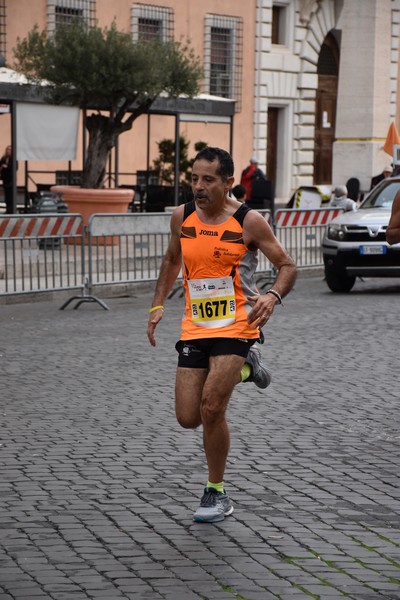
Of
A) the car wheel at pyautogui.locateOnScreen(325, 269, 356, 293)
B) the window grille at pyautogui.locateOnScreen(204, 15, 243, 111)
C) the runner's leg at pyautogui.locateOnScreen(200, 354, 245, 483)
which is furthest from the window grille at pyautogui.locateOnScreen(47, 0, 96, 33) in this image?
the runner's leg at pyautogui.locateOnScreen(200, 354, 245, 483)

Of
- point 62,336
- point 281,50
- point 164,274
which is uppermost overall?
point 281,50

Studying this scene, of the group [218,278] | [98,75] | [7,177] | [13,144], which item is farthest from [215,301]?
[7,177]

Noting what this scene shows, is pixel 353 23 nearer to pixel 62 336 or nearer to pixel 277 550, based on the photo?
pixel 62 336

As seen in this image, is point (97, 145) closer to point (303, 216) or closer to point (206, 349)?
point (303, 216)

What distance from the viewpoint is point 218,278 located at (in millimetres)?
6383

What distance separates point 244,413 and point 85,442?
154 cm

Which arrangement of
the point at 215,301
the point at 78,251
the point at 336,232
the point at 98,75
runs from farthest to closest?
the point at 98,75
the point at 336,232
the point at 78,251
the point at 215,301

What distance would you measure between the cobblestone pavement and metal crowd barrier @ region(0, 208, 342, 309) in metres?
3.76

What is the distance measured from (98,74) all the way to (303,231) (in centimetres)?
509

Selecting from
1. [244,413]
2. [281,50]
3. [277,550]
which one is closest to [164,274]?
[277,550]

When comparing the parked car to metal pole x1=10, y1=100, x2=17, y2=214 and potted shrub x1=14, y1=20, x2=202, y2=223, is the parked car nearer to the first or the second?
potted shrub x1=14, y1=20, x2=202, y2=223

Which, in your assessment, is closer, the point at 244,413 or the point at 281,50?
the point at 244,413

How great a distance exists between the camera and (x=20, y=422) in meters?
8.89

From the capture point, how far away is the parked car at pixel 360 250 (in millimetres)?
18500
